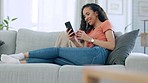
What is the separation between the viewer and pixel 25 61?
6.86ft

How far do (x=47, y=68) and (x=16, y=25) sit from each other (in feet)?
7.77

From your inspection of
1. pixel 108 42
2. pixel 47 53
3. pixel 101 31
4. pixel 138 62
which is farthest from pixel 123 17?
pixel 138 62

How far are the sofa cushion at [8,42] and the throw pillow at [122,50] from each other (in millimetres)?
1118

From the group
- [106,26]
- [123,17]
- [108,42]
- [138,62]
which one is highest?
[123,17]

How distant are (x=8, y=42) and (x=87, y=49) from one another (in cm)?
103

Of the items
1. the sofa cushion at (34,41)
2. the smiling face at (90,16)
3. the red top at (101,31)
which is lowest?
the sofa cushion at (34,41)

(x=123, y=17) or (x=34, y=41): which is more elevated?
(x=123, y=17)

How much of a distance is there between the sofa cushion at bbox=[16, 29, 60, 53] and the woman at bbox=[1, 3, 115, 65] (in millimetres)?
329

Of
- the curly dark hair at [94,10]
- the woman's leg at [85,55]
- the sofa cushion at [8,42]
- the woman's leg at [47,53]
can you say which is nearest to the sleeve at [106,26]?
the curly dark hair at [94,10]

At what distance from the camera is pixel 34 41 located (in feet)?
8.63

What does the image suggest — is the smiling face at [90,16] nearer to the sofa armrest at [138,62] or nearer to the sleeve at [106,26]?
the sleeve at [106,26]

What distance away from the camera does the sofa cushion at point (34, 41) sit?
8.55 feet

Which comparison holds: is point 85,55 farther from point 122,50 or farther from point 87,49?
point 122,50

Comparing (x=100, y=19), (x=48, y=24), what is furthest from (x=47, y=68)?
(x=48, y=24)
